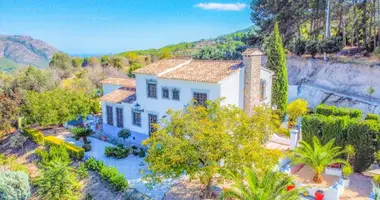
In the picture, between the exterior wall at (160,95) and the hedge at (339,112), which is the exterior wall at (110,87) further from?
the hedge at (339,112)

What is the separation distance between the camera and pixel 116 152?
24.4 meters

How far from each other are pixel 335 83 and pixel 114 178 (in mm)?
30782

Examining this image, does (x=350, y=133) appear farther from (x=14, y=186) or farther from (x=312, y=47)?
(x=14, y=186)

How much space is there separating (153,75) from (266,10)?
32.7 metres

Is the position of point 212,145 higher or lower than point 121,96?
lower

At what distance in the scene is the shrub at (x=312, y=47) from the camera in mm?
39791

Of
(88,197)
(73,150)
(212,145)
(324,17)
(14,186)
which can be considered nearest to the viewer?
(212,145)

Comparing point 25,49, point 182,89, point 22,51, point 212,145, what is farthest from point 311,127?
point 25,49

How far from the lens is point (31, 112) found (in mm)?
28844

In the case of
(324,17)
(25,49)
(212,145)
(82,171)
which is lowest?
(82,171)

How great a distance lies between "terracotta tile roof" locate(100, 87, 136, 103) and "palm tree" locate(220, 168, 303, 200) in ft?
54.6

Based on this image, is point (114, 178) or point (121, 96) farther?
point (121, 96)

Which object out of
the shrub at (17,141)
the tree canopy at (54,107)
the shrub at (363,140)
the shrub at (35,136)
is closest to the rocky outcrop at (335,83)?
the shrub at (363,140)

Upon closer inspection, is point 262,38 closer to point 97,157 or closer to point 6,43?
point 97,157
